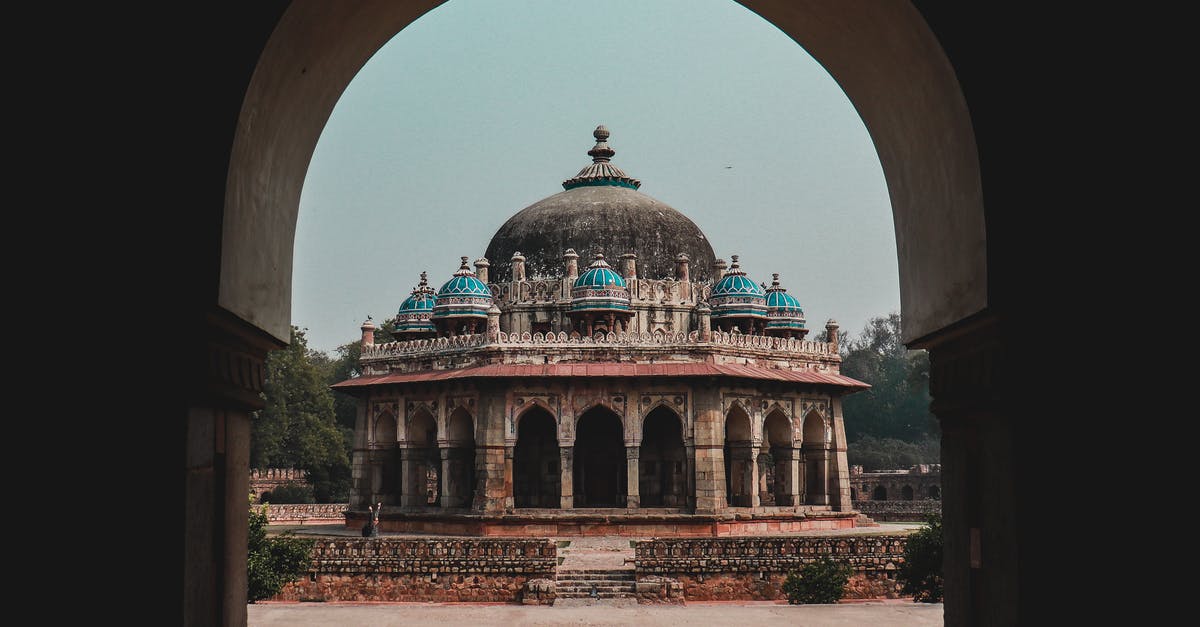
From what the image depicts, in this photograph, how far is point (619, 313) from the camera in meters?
33.9

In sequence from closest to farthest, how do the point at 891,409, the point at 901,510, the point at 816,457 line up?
the point at 816,457
the point at 901,510
the point at 891,409

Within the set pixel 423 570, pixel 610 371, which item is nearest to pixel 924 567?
pixel 423 570

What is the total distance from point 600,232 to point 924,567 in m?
20.6

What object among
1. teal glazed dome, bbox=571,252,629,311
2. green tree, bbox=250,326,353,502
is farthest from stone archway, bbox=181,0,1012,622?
green tree, bbox=250,326,353,502

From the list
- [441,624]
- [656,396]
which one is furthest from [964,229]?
[656,396]

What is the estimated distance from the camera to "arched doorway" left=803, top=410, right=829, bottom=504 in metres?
36.0

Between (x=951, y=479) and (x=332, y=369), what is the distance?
71340mm

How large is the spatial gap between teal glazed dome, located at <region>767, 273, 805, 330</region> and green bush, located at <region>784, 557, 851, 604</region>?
620 inches

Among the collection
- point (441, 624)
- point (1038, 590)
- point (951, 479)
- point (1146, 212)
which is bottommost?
point (441, 624)

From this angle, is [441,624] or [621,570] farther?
[621,570]

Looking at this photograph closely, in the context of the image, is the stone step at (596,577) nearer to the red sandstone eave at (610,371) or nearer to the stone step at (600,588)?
the stone step at (600,588)

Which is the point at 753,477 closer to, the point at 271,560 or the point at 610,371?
the point at 610,371

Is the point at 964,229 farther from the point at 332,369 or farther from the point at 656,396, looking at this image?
the point at 332,369

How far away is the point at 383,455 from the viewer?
120 feet
